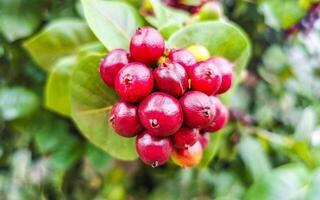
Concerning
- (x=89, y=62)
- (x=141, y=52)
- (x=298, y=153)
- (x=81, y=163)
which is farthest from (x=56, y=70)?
→ (x=298, y=153)

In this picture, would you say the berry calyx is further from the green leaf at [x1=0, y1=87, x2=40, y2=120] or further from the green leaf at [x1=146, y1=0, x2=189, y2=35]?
the green leaf at [x1=0, y1=87, x2=40, y2=120]

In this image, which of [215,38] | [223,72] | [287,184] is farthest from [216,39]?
[287,184]

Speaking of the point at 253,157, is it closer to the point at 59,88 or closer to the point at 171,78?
the point at 59,88

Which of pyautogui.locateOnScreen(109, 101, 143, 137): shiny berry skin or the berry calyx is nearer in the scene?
pyautogui.locateOnScreen(109, 101, 143, 137): shiny berry skin

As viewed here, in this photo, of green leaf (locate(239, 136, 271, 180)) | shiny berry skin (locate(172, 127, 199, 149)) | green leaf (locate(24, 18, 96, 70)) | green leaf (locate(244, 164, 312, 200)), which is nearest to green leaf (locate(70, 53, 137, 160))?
shiny berry skin (locate(172, 127, 199, 149))

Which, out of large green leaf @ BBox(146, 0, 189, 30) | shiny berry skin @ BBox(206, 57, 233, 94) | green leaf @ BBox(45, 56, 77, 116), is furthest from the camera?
green leaf @ BBox(45, 56, 77, 116)
